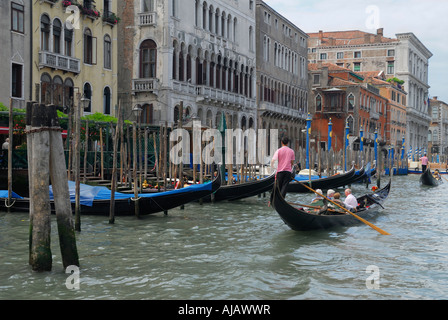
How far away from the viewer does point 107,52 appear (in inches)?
754

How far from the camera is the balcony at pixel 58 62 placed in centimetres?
1603

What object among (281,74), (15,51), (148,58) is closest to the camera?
(15,51)

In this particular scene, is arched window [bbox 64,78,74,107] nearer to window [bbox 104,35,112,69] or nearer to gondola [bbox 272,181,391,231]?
window [bbox 104,35,112,69]

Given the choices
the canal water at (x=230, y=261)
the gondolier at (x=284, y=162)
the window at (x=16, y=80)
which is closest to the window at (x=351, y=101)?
the window at (x=16, y=80)

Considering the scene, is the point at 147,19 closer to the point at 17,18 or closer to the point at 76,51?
the point at 76,51

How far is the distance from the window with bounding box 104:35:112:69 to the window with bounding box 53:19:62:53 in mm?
2146

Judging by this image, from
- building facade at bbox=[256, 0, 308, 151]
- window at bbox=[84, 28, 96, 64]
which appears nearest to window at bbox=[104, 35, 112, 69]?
window at bbox=[84, 28, 96, 64]

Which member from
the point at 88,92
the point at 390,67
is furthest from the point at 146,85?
the point at 390,67

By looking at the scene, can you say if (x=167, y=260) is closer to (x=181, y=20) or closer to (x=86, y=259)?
(x=86, y=259)

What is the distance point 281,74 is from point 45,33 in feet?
57.2

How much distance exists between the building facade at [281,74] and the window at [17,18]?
1478 cm

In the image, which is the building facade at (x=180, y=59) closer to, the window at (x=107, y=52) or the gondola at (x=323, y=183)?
the window at (x=107, y=52)

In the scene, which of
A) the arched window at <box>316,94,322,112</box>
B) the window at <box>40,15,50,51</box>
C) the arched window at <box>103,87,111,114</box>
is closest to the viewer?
the window at <box>40,15,50,51</box>

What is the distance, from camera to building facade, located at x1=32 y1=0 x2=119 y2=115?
1616 cm
